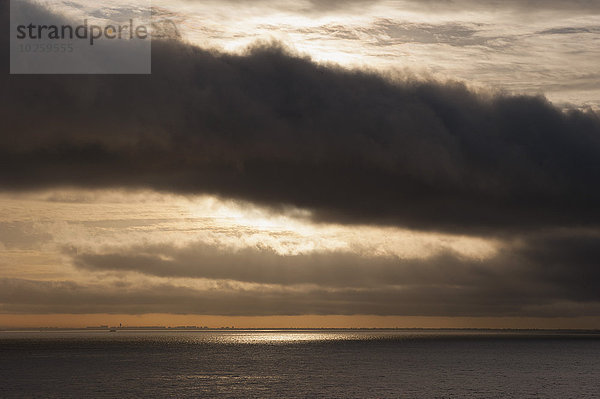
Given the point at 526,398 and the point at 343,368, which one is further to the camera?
the point at 343,368

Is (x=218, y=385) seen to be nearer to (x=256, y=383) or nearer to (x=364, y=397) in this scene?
(x=256, y=383)

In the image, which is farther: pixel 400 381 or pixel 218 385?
pixel 400 381

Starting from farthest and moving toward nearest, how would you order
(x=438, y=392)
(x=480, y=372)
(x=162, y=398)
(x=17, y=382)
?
(x=480, y=372)
(x=17, y=382)
(x=438, y=392)
(x=162, y=398)

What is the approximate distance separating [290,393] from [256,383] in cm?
2151

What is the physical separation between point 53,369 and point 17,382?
3965cm

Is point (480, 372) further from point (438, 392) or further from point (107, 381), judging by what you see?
point (107, 381)

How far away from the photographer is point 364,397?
128 meters

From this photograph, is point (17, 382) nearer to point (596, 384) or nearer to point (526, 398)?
point (526, 398)

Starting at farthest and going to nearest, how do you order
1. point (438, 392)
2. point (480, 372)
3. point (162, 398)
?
point (480, 372)
point (438, 392)
point (162, 398)

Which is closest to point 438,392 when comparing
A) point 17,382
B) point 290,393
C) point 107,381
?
point 290,393

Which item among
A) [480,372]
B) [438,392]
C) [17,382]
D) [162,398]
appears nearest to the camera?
[162,398]

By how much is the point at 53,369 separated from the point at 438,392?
104503mm

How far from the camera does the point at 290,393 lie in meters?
131

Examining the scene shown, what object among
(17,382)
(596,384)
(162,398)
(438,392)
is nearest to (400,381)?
(438,392)
